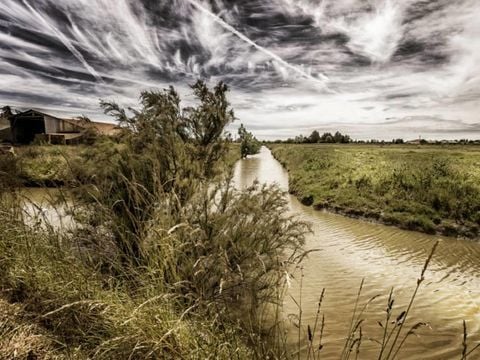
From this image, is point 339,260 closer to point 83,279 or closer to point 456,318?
point 456,318

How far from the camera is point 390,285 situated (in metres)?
6.85

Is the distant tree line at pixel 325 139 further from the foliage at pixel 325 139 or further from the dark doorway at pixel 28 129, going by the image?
the dark doorway at pixel 28 129

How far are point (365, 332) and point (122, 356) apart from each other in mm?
4224

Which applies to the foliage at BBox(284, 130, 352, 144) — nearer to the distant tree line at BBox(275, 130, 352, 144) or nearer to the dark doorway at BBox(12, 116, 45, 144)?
the distant tree line at BBox(275, 130, 352, 144)

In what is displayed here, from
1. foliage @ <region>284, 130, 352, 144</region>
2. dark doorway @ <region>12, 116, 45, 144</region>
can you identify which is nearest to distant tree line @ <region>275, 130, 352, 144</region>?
foliage @ <region>284, 130, 352, 144</region>

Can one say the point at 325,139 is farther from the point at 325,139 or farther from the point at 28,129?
the point at 28,129

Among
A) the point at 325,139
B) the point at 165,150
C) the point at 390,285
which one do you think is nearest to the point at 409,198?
the point at 390,285

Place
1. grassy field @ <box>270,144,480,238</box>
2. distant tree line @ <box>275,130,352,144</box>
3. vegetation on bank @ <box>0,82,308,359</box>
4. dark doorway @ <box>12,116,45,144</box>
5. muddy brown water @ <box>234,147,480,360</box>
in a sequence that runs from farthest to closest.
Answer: distant tree line @ <box>275,130,352,144</box> < dark doorway @ <box>12,116,45,144</box> < grassy field @ <box>270,144,480,238</box> < muddy brown water @ <box>234,147,480,360</box> < vegetation on bank @ <box>0,82,308,359</box>

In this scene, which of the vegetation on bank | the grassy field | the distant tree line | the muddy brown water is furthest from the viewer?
the distant tree line

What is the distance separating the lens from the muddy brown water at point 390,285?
4.81 m

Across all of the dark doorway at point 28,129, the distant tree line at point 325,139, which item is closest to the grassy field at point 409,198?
the dark doorway at point 28,129

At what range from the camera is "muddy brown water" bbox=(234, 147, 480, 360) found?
481cm

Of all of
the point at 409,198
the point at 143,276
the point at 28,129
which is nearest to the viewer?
the point at 143,276

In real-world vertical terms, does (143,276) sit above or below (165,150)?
below
